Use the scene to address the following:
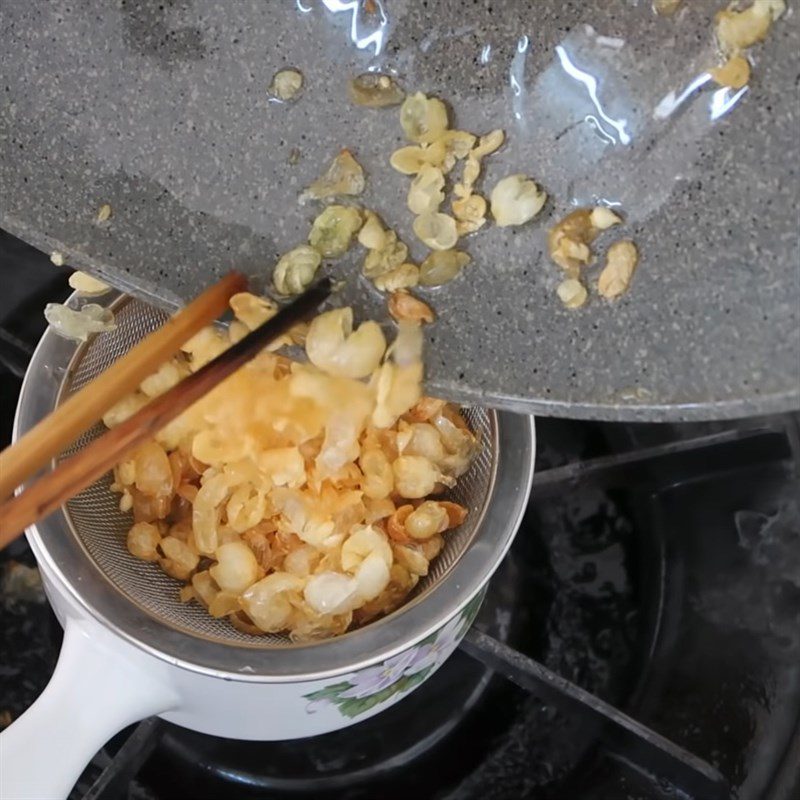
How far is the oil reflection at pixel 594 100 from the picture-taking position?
22.4 inches

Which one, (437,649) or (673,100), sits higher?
(673,100)

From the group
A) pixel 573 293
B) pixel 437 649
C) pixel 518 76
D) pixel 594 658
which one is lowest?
pixel 594 658

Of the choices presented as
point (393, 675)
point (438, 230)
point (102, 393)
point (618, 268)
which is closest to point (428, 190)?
point (438, 230)

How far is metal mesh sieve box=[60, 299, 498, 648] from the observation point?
644mm

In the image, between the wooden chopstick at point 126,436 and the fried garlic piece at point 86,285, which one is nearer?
the wooden chopstick at point 126,436

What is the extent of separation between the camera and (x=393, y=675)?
0.67 meters

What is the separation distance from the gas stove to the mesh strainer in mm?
130

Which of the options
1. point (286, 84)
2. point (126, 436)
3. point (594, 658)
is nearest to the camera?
point (126, 436)

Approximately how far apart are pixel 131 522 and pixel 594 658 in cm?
41

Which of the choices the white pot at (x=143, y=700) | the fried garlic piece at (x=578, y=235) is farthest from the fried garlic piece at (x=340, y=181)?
the white pot at (x=143, y=700)

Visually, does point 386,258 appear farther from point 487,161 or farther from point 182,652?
point 182,652

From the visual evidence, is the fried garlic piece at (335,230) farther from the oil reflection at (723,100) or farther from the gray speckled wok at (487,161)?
the oil reflection at (723,100)

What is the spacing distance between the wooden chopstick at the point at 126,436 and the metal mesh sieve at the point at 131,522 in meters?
0.14

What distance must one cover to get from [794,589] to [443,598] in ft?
1.17
